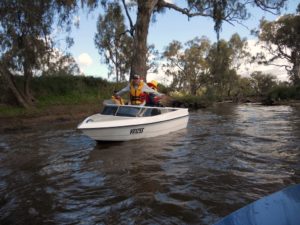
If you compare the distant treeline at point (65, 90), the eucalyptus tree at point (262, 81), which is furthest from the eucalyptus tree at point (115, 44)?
the eucalyptus tree at point (262, 81)

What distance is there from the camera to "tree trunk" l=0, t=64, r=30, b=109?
20.0 metres

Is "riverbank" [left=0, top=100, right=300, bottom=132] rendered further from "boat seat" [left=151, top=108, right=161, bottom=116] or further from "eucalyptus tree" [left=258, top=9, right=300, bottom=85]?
"eucalyptus tree" [left=258, top=9, right=300, bottom=85]

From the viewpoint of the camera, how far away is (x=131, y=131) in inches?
447

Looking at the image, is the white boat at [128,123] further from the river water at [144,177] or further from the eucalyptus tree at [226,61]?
the eucalyptus tree at [226,61]

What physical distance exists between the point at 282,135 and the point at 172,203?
762 cm

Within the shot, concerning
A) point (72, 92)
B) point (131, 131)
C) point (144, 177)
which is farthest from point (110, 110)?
point (72, 92)

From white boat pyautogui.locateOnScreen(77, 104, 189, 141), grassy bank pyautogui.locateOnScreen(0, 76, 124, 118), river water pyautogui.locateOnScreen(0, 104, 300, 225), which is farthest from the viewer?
grassy bank pyautogui.locateOnScreen(0, 76, 124, 118)

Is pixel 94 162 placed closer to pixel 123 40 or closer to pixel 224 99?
pixel 123 40

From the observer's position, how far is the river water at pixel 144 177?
18.4ft

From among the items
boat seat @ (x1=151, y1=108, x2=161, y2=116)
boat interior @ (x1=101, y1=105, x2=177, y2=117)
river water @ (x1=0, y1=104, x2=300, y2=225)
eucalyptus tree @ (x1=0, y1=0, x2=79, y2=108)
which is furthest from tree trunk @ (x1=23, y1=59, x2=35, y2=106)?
boat seat @ (x1=151, y1=108, x2=161, y2=116)

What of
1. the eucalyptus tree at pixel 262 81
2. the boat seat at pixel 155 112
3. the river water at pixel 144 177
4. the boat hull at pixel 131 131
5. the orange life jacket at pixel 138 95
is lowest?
the river water at pixel 144 177

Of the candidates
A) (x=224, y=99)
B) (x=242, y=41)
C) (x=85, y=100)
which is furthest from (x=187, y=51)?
(x=85, y=100)

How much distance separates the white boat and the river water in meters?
0.34

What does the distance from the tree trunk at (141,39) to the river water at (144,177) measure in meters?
6.94
